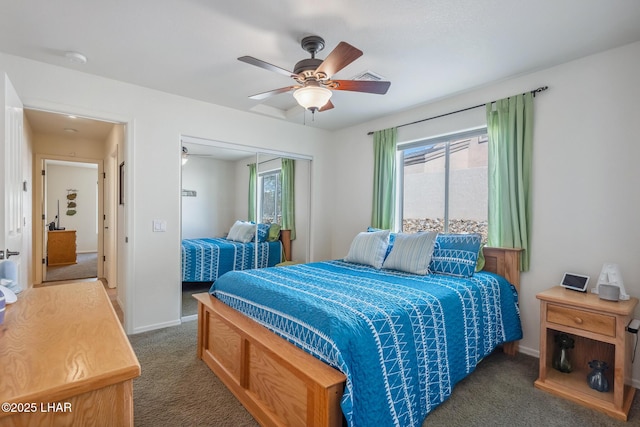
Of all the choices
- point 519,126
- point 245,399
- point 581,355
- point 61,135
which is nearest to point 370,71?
point 519,126

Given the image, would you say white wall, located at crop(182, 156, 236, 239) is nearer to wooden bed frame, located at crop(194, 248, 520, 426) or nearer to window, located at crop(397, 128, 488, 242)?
wooden bed frame, located at crop(194, 248, 520, 426)

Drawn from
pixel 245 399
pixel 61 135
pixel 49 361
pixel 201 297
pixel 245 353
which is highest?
pixel 61 135

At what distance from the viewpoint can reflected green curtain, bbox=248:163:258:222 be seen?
408 cm

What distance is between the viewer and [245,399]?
2.00 m

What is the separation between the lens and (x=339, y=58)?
190 cm

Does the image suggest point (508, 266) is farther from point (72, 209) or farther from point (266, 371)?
point (72, 209)

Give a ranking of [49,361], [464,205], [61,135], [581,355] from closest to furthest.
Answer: [49,361] < [581,355] < [464,205] < [61,135]

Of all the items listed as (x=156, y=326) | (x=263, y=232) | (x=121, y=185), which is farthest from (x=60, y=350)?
(x=121, y=185)

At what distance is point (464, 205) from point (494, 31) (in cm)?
169

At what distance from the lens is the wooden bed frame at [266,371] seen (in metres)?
1.45

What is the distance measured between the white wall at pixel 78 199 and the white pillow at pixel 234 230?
6803 millimetres

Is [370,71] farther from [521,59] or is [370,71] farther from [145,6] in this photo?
[145,6]

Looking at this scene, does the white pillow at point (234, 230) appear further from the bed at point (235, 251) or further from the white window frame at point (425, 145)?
the white window frame at point (425, 145)

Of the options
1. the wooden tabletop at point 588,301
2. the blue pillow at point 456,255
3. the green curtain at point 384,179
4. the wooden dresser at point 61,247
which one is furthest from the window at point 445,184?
the wooden dresser at point 61,247
